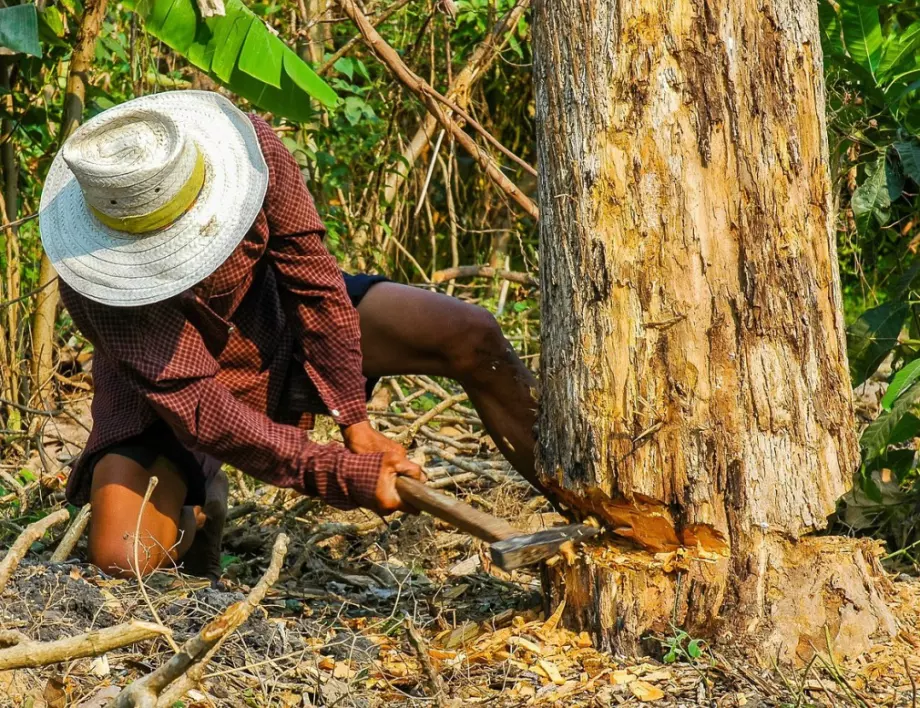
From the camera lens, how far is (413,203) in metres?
6.29

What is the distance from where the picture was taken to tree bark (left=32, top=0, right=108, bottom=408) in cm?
459

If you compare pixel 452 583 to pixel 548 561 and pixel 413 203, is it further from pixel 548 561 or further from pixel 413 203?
pixel 413 203

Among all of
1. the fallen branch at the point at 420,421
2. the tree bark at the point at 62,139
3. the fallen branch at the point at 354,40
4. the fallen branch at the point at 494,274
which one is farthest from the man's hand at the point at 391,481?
the fallen branch at the point at 354,40

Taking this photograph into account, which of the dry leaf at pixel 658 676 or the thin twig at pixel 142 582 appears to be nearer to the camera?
the thin twig at pixel 142 582

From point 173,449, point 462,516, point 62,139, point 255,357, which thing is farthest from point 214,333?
point 62,139

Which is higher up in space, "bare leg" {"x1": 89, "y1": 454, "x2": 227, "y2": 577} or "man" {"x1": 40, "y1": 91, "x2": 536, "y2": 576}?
"man" {"x1": 40, "y1": 91, "x2": 536, "y2": 576}

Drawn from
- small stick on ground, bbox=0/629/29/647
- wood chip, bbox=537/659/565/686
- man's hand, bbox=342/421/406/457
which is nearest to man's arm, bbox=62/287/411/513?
man's hand, bbox=342/421/406/457

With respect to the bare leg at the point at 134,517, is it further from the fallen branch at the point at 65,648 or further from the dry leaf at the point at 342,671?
the fallen branch at the point at 65,648

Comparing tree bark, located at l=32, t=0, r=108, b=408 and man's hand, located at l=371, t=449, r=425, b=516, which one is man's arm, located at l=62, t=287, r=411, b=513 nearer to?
man's hand, located at l=371, t=449, r=425, b=516

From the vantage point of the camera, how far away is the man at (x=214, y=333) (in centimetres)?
266

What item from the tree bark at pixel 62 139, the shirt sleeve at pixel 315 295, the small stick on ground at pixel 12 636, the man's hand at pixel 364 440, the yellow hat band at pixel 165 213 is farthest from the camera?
the tree bark at pixel 62 139

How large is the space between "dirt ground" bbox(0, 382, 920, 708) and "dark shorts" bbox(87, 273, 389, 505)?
0.96 ft

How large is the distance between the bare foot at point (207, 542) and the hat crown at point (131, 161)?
116 cm

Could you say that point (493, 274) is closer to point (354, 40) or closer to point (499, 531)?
point (354, 40)
